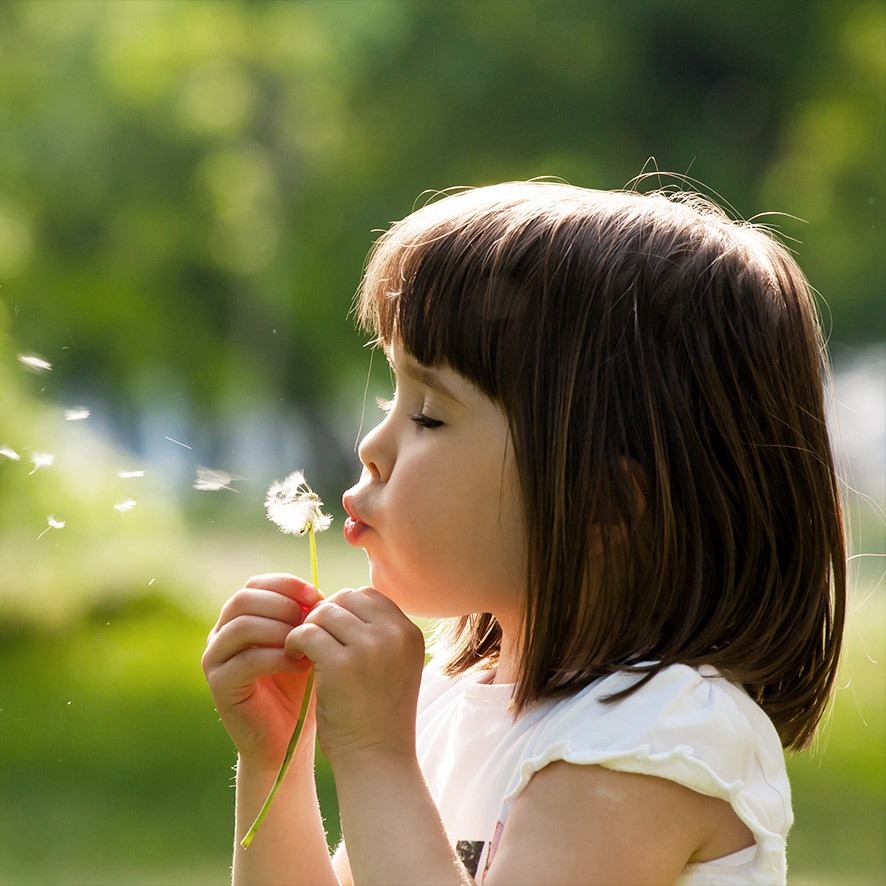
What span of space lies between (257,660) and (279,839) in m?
0.13

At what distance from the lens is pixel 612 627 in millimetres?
598

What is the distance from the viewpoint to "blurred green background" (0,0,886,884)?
1.82 metres

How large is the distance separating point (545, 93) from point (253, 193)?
0.65 metres

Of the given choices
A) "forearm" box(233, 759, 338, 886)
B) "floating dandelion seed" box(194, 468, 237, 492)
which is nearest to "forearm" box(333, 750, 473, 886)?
"forearm" box(233, 759, 338, 886)

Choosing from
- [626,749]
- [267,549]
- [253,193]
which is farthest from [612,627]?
[253,193]

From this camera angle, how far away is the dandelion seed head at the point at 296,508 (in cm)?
65

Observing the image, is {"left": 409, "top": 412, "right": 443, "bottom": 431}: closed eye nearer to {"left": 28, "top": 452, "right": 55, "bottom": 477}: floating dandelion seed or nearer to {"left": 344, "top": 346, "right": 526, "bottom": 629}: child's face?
{"left": 344, "top": 346, "right": 526, "bottom": 629}: child's face

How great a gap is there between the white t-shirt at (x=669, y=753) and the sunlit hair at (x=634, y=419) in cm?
2

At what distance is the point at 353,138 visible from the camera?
2.42m

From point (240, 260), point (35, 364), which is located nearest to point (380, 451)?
point (35, 364)

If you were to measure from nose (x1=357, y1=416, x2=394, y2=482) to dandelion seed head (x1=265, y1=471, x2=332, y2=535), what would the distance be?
4 cm

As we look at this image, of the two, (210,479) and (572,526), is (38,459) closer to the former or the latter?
(210,479)

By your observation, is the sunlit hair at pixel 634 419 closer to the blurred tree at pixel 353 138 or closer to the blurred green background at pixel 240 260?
the blurred green background at pixel 240 260

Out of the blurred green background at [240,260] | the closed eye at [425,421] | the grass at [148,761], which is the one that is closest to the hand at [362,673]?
the closed eye at [425,421]
